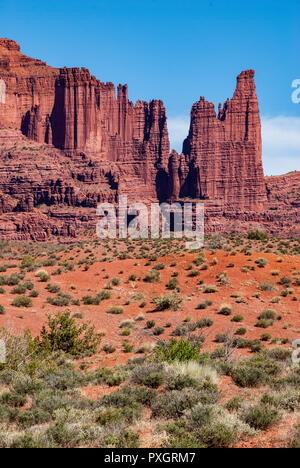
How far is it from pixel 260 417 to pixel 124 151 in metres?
118

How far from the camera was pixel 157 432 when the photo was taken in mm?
7371

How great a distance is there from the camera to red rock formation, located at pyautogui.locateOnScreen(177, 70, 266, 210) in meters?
115

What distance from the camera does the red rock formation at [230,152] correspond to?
115 m

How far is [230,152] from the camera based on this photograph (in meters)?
118

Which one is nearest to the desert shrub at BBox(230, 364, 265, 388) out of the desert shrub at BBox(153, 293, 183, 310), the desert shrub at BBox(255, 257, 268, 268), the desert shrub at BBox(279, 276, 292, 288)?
the desert shrub at BBox(153, 293, 183, 310)

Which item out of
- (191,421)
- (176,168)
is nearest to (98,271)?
(191,421)

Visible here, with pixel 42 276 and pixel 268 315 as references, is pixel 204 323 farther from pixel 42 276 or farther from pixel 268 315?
pixel 42 276

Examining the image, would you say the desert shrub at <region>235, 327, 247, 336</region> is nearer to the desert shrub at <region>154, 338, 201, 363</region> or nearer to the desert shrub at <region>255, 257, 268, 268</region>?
the desert shrub at <region>154, 338, 201, 363</region>

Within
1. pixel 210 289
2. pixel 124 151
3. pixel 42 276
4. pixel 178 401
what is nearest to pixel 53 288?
pixel 42 276

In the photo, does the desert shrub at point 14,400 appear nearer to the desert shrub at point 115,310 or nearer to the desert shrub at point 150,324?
the desert shrub at point 150,324

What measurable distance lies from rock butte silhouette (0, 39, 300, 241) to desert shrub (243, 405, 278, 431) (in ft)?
312

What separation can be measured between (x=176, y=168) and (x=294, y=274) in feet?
301

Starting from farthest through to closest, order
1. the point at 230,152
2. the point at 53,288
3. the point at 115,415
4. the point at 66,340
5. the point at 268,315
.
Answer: the point at 230,152, the point at 53,288, the point at 268,315, the point at 66,340, the point at 115,415
